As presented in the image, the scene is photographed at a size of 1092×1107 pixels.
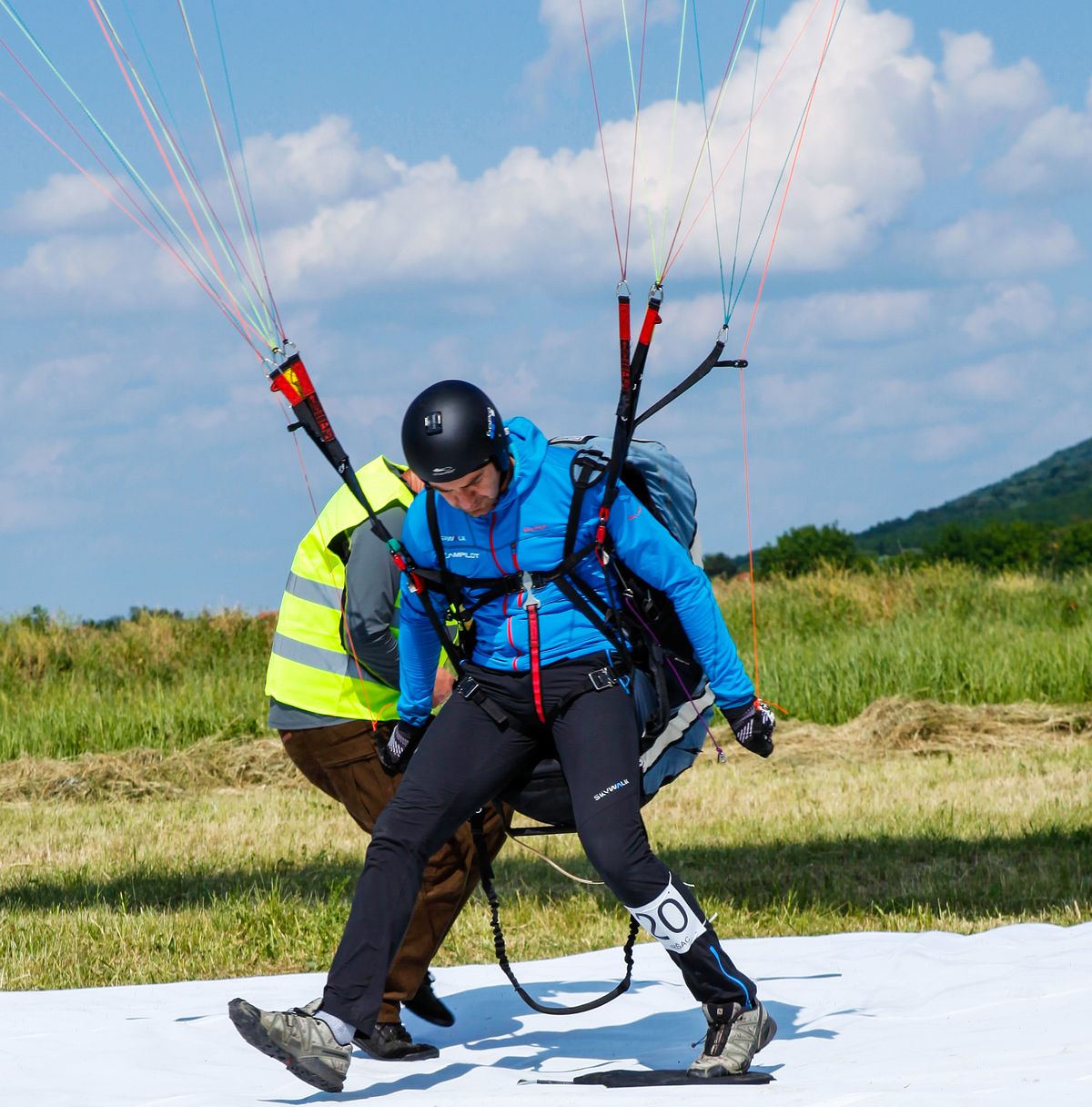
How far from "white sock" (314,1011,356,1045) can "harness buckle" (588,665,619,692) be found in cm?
113

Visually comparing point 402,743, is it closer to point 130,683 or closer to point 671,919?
point 671,919

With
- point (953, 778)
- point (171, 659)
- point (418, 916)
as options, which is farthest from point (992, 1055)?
point (171, 659)

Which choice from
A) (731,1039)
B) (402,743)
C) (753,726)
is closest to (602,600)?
(753,726)

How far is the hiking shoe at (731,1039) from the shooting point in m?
4.03

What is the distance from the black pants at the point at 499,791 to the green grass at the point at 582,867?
228cm

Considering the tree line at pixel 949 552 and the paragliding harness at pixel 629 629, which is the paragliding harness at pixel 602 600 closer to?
the paragliding harness at pixel 629 629

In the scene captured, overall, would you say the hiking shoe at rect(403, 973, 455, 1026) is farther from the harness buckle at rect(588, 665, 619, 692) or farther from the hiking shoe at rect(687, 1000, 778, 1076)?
the harness buckle at rect(588, 665, 619, 692)

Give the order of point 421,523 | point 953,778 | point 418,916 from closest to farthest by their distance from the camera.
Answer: point 421,523 < point 418,916 < point 953,778

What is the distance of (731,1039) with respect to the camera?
13.3 ft

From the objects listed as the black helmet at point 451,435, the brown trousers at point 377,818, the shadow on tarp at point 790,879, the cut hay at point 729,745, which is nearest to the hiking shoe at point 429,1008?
the brown trousers at point 377,818

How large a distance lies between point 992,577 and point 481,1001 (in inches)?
571

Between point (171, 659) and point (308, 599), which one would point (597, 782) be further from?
point (171, 659)

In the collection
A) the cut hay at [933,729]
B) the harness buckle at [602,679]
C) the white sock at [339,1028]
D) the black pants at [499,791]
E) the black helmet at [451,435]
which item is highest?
the black helmet at [451,435]

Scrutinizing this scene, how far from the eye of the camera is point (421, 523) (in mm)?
4223
